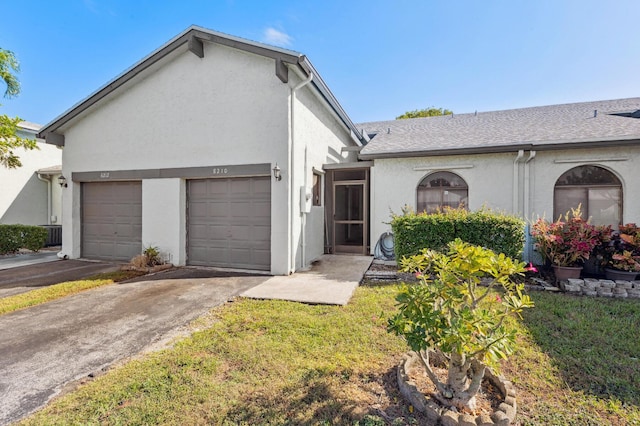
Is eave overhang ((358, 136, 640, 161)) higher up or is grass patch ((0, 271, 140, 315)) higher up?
eave overhang ((358, 136, 640, 161))

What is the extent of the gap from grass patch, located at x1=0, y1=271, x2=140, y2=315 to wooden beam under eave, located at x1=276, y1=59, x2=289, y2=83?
21.4ft

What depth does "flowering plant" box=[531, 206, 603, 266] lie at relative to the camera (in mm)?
6629

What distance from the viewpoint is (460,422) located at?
234cm

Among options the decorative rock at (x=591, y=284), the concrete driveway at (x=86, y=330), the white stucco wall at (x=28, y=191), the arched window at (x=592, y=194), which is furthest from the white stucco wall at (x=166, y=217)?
the arched window at (x=592, y=194)

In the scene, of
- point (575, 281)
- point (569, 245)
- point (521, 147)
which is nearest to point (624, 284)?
point (575, 281)

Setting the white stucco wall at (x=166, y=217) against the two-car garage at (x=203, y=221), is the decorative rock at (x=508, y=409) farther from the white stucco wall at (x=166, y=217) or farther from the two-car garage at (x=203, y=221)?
the white stucco wall at (x=166, y=217)

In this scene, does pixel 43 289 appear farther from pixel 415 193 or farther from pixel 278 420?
pixel 415 193

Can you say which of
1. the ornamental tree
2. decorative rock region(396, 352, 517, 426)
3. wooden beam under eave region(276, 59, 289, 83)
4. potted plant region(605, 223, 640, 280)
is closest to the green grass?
decorative rock region(396, 352, 517, 426)

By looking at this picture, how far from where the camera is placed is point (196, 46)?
832 cm

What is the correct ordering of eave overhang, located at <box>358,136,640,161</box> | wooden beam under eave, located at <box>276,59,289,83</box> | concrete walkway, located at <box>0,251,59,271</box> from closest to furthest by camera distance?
wooden beam under eave, located at <box>276,59,289,83</box>, eave overhang, located at <box>358,136,640,161</box>, concrete walkway, located at <box>0,251,59,271</box>

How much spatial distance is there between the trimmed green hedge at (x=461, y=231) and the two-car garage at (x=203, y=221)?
12.3 feet

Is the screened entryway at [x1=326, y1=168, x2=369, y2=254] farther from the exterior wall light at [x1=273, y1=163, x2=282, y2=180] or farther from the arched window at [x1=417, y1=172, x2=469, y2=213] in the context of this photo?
the exterior wall light at [x1=273, y1=163, x2=282, y2=180]

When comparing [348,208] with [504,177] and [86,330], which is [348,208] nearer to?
[504,177]

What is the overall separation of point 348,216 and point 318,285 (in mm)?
5091
